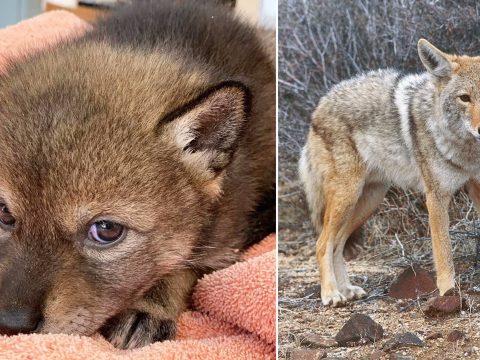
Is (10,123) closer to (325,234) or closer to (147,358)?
(147,358)

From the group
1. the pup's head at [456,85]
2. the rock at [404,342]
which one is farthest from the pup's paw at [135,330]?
the pup's head at [456,85]

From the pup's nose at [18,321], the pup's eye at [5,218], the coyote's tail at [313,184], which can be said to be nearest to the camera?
the pup's nose at [18,321]

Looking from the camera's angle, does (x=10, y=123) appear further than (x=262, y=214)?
No

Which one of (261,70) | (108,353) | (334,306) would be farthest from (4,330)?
(261,70)

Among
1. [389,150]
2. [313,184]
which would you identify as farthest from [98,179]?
[389,150]

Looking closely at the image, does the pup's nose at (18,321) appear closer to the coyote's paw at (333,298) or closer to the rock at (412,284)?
the coyote's paw at (333,298)

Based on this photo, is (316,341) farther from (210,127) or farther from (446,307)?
(210,127)

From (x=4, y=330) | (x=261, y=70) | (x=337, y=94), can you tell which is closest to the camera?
(x=4, y=330)
